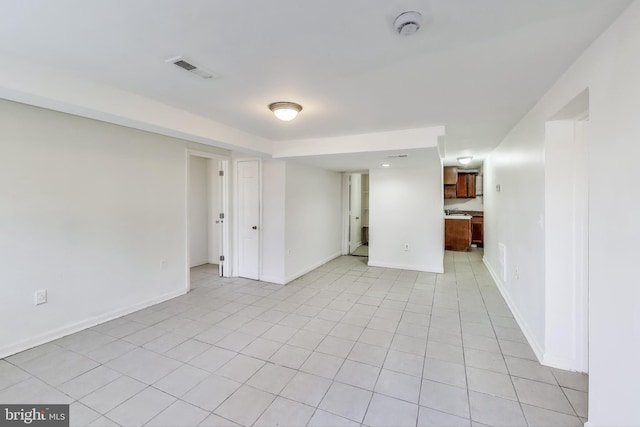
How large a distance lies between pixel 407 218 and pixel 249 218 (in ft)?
10.1

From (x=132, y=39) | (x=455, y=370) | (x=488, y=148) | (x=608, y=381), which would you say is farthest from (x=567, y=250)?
(x=132, y=39)

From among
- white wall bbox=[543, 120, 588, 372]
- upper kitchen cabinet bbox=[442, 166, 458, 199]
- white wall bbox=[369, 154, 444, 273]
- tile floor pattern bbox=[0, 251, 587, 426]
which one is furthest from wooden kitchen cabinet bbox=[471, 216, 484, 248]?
white wall bbox=[543, 120, 588, 372]

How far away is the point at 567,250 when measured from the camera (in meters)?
2.22

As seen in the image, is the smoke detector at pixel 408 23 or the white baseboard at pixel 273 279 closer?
the smoke detector at pixel 408 23

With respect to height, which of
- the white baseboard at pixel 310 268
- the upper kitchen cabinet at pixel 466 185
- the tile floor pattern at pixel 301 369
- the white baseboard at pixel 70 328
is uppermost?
the upper kitchen cabinet at pixel 466 185

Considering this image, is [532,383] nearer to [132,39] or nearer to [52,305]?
[132,39]

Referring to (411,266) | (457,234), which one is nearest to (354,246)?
(411,266)

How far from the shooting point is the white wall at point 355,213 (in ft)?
23.8

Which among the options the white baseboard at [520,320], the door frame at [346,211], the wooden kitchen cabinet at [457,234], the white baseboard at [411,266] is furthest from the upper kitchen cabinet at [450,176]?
the white baseboard at [520,320]

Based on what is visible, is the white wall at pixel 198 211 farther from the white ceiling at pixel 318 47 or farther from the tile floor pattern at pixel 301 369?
the white ceiling at pixel 318 47

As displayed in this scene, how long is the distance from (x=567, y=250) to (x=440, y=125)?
1759 mm

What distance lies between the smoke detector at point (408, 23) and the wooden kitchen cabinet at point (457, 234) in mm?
6632

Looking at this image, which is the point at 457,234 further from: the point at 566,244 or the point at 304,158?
the point at 566,244

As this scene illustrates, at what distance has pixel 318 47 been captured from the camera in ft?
5.37
